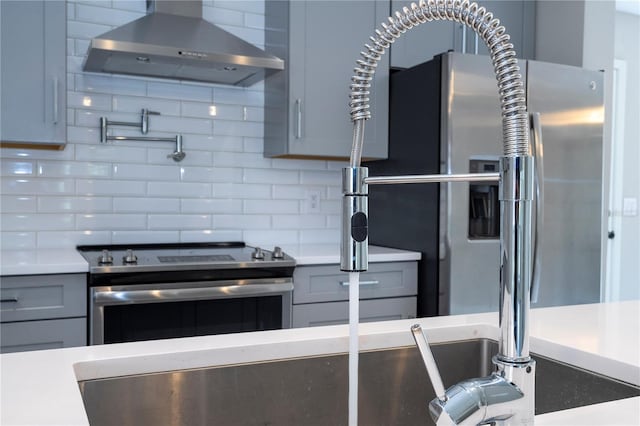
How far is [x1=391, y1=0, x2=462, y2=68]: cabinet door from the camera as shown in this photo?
126 inches

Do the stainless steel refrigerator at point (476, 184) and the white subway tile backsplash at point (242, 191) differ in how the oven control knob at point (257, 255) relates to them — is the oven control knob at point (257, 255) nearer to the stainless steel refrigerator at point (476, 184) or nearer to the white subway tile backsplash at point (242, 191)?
the white subway tile backsplash at point (242, 191)

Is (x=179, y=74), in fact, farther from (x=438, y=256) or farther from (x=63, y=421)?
(x=63, y=421)

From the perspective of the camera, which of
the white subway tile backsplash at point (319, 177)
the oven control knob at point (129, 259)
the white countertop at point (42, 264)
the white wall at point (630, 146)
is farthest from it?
the white wall at point (630, 146)

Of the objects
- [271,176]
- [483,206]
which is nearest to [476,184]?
[483,206]

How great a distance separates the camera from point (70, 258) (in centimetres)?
241

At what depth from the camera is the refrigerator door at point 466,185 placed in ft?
9.23

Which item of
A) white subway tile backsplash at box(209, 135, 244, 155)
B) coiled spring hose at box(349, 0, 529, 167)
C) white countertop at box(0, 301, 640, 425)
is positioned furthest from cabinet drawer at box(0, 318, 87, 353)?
coiled spring hose at box(349, 0, 529, 167)

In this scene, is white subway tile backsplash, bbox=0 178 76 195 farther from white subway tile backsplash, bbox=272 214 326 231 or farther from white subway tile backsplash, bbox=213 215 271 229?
white subway tile backsplash, bbox=272 214 326 231

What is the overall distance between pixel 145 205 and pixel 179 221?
0.18 m

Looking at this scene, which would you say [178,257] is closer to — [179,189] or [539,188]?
[179,189]

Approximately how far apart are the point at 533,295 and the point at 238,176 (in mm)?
1568

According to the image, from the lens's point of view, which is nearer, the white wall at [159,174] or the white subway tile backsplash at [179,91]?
the white wall at [159,174]

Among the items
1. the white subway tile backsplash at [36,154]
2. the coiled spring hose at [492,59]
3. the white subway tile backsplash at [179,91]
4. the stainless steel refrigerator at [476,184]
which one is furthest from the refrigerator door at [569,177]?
the coiled spring hose at [492,59]

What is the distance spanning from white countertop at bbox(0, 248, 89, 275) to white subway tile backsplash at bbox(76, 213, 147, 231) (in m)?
0.37
